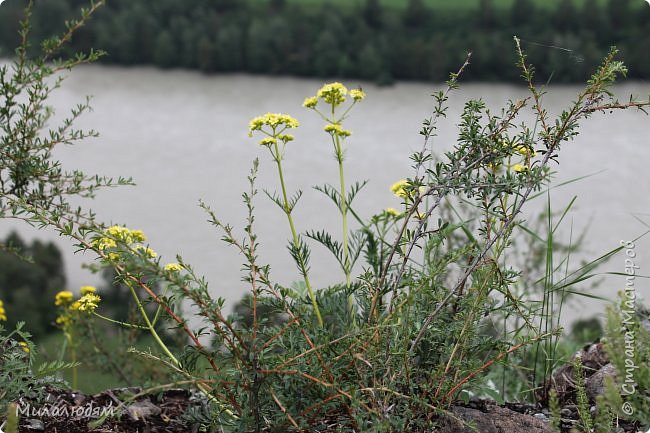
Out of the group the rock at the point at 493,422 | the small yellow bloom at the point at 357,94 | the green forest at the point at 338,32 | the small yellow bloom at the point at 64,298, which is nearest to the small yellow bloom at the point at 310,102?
the small yellow bloom at the point at 357,94

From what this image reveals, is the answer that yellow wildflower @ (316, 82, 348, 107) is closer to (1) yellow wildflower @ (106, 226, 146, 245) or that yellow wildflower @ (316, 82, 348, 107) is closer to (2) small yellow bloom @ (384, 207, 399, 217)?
(2) small yellow bloom @ (384, 207, 399, 217)

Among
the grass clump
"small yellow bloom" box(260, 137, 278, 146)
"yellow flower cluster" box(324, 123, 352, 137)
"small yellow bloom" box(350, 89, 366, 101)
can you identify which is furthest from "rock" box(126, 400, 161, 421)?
"small yellow bloom" box(350, 89, 366, 101)

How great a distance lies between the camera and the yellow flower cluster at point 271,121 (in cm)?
197

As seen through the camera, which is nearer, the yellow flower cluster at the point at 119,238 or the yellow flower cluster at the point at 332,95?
the yellow flower cluster at the point at 119,238

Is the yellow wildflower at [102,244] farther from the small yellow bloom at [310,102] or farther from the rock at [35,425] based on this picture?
the small yellow bloom at [310,102]

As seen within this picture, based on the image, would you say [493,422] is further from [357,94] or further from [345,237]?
[357,94]

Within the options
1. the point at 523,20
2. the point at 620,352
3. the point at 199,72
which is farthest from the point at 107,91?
the point at 620,352

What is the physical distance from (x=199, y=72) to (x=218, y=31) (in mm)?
856

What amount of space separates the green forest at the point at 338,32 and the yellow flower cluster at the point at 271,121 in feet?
25.1

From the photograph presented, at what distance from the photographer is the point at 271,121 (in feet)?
6.47

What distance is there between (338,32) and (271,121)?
1013 cm

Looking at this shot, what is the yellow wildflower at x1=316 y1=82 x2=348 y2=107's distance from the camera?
7.03 ft

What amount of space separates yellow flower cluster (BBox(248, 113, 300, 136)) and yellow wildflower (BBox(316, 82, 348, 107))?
21 cm

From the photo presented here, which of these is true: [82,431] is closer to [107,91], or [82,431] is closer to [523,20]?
[523,20]
